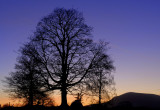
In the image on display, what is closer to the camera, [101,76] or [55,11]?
[101,76]

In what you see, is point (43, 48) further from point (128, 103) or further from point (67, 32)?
point (128, 103)

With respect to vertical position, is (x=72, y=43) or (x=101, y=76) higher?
(x=72, y=43)

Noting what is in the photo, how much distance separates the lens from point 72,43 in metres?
21.8

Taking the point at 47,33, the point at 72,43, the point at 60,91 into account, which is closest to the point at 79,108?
the point at 60,91

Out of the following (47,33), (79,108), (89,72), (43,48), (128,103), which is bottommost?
(79,108)

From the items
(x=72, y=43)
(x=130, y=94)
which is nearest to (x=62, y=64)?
(x=72, y=43)

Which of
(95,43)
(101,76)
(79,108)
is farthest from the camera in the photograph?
(95,43)

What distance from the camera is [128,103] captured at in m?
4.05

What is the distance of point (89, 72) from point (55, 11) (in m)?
8.19

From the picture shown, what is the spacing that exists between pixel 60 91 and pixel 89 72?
3663 millimetres

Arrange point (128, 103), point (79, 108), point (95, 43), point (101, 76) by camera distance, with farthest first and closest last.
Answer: point (95, 43) → point (101, 76) → point (79, 108) → point (128, 103)

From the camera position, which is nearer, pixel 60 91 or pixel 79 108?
pixel 79 108

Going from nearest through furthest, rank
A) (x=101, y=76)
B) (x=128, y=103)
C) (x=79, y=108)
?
(x=128, y=103) < (x=79, y=108) < (x=101, y=76)

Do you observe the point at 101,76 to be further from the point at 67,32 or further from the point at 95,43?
the point at 67,32
